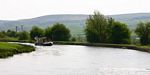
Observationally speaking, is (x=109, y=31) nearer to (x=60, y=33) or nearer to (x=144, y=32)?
(x=144, y=32)

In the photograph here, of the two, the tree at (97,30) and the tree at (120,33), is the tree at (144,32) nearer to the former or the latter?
the tree at (120,33)

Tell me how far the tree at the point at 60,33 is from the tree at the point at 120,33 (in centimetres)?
3623

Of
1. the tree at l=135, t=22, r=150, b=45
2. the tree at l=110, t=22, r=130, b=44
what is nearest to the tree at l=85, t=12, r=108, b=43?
the tree at l=110, t=22, r=130, b=44

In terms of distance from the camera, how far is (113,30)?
149 meters

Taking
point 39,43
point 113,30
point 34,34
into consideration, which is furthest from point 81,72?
point 34,34

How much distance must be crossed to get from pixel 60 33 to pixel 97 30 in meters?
30.1

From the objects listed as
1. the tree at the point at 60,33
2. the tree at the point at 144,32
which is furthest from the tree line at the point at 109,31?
the tree at the point at 60,33

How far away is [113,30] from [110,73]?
3648 inches

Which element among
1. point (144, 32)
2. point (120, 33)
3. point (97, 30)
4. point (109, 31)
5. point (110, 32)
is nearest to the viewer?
point (144, 32)

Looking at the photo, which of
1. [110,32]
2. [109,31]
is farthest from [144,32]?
[109,31]

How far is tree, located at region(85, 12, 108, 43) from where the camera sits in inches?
6129

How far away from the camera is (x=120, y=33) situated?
14700 cm

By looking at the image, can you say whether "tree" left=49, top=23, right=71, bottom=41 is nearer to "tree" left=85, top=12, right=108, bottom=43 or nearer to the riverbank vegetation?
the riverbank vegetation

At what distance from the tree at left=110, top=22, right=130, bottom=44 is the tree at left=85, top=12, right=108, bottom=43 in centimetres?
→ 549
